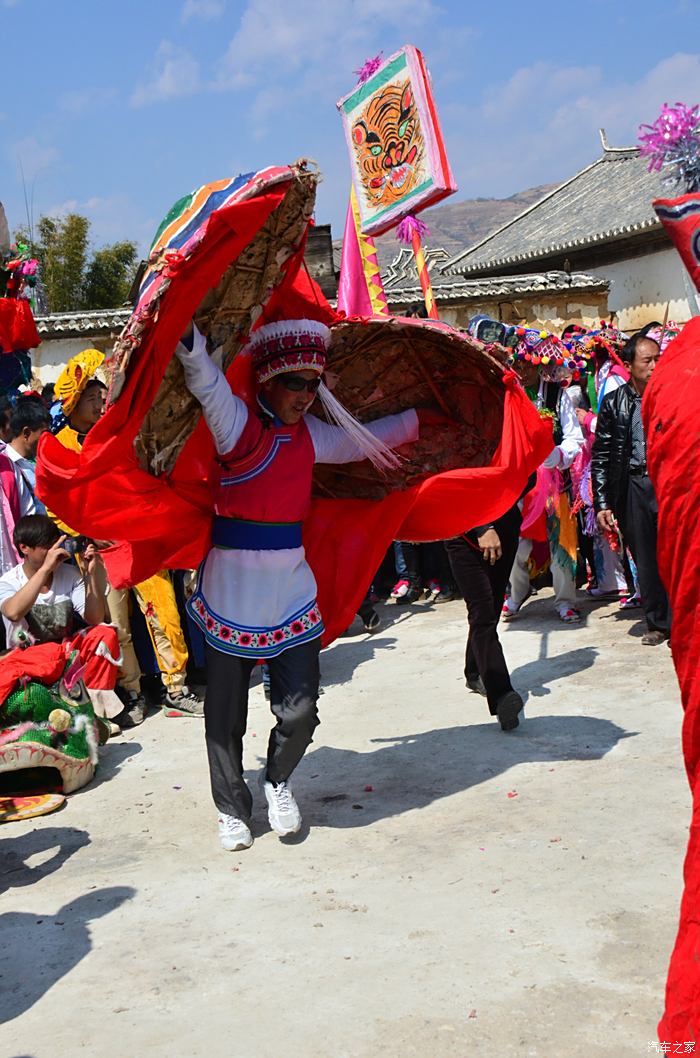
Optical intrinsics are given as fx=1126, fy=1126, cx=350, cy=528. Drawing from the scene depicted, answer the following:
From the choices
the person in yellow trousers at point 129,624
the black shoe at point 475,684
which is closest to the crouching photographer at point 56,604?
the person in yellow trousers at point 129,624

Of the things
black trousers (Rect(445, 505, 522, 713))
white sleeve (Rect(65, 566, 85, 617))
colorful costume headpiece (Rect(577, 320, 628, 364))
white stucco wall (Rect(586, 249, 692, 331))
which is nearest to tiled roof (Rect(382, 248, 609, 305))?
white stucco wall (Rect(586, 249, 692, 331))

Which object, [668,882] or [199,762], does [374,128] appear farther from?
[668,882]

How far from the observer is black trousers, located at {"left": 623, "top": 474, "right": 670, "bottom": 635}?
7.11m

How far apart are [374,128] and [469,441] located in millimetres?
2810

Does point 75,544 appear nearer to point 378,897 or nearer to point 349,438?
point 349,438

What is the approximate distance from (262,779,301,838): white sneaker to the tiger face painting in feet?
12.6

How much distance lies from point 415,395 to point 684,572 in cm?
270

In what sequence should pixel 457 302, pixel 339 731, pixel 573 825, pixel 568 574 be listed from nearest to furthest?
pixel 573 825
pixel 339 731
pixel 568 574
pixel 457 302

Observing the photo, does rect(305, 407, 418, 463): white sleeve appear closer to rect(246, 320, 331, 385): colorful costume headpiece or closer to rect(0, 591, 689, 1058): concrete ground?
rect(246, 320, 331, 385): colorful costume headpiece

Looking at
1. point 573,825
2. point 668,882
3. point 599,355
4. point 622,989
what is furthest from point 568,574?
point 622,989

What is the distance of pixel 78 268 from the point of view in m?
31.1

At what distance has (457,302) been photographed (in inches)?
663

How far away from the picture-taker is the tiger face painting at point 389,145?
668cm

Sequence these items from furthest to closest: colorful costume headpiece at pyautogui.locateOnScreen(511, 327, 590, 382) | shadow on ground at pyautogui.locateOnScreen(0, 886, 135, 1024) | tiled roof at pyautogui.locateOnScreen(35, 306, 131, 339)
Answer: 1. tiled roof at pyautogui.locateOnScreen(35, 306, 131, 339)
2. colorful costume headpiece at pyautogui.locateOnScreen(511, 327, 590, 382)
3. shadow on ground at pyautogui.locateOnScreen(0, 886, 135, 1024)
